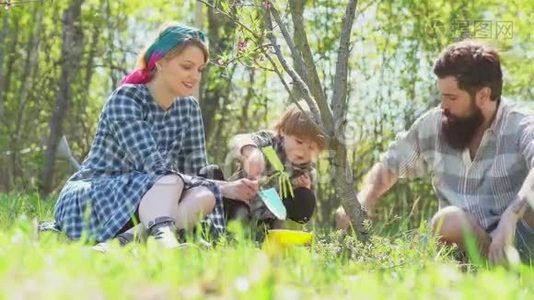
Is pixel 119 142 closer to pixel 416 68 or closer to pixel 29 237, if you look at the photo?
pixel 29 237

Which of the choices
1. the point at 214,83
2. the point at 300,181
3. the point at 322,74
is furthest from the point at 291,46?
the point at 214,83

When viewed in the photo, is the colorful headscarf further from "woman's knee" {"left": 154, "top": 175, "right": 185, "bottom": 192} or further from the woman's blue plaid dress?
"woman's knee" {"left": 154, "top": 175, "right": 185, "bottom": 192}

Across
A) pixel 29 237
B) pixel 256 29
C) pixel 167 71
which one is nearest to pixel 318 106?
pixel 256 29

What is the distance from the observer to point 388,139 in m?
6.33

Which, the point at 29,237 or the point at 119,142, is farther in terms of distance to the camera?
the point at 119,142

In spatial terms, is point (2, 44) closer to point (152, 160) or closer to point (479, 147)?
point (152, 160)

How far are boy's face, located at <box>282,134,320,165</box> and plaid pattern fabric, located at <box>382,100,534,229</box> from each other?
0.47 metres

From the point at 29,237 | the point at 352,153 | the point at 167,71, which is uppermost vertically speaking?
the point at 167,71

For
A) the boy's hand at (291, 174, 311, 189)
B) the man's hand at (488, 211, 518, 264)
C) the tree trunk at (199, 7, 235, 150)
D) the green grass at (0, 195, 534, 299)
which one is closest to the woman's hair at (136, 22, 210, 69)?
the boy's hand at (291, 174, 311, 189)

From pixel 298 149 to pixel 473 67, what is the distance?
33.2 inches

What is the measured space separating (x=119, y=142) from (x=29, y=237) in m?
1.38

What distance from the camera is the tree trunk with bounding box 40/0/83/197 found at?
7.34 meters

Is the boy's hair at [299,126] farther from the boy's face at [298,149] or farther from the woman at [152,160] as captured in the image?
the woman at [152,160]

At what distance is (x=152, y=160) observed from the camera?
317 centimetres
